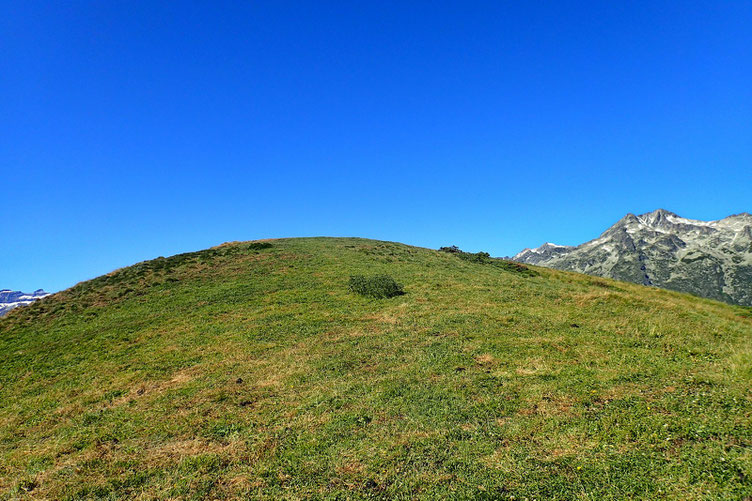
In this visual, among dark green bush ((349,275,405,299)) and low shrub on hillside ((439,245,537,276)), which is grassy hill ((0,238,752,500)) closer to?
dark green bush ((349,275,405,299))

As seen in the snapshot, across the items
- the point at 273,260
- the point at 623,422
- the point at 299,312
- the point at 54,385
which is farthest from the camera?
the point at 273,260

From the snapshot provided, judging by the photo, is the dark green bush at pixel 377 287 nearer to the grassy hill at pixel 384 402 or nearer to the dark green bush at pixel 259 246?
the grassy hill at pixel 384 402

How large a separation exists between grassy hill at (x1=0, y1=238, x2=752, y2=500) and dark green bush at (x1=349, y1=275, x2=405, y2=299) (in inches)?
71.8

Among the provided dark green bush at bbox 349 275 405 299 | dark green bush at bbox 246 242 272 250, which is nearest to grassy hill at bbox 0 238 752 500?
dark green bush at bbox 349 275 405 299

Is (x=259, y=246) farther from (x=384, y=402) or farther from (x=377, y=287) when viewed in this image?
(x=384, y=402)

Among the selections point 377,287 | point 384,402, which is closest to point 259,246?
point 377,287

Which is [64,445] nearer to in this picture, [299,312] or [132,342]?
[132,342]

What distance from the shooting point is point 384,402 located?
12508mm

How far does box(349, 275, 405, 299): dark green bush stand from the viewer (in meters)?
28.4

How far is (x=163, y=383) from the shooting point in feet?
51.6

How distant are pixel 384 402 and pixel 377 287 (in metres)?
16.7

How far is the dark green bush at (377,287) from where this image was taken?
2839 cm

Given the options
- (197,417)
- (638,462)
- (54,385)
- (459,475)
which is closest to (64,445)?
(197,417)

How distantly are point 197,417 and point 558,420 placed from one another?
12.3 metres
